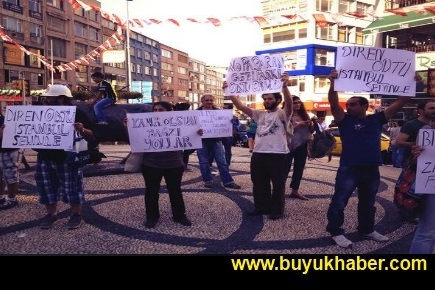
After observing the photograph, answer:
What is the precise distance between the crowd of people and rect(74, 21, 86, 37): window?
5296 cm

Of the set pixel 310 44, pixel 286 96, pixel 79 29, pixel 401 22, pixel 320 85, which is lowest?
pixel 286 96

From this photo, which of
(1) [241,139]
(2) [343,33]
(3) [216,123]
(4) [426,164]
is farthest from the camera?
(2) [343,33]

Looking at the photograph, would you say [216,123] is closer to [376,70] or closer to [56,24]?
[376,70]

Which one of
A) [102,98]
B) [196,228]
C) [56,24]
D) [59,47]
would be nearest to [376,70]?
[196,228]

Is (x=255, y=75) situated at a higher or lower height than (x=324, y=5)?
lower

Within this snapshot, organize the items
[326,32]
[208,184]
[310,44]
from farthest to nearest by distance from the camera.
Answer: [326,32], [310,44], [208,184]

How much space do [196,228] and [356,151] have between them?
221 cm

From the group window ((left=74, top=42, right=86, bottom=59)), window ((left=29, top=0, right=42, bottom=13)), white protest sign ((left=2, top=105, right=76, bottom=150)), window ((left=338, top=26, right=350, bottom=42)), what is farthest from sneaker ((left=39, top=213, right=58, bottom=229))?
window ((left=74, top=42, right=86, bottom=59))

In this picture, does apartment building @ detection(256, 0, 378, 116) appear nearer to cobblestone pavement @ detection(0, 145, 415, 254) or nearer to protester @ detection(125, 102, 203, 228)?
cobblestone pavement @ detection(0, 145, 415, 254)

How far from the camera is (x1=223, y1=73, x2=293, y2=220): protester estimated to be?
5.14 metres

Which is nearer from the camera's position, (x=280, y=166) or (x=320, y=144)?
(x=280, y=166)

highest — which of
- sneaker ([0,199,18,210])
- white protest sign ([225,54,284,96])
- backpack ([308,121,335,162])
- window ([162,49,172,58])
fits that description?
window ([162,49,172,58])

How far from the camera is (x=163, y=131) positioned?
5.00 m

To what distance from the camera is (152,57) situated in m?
82.1
